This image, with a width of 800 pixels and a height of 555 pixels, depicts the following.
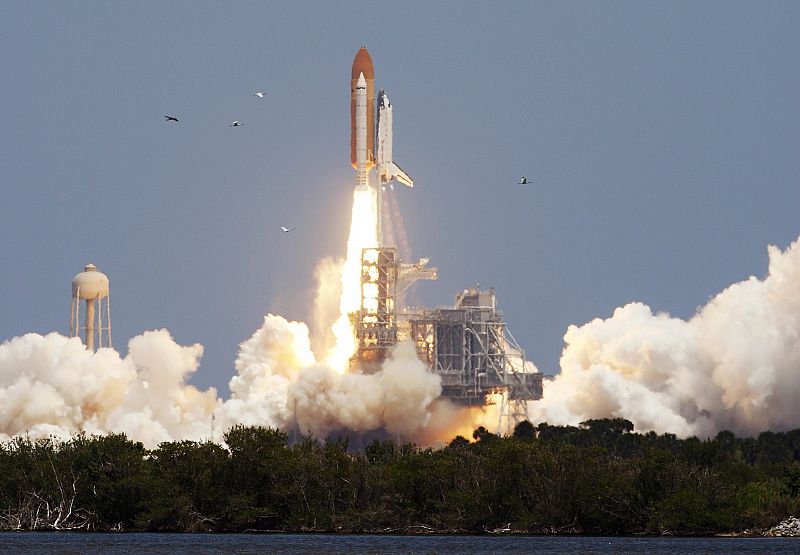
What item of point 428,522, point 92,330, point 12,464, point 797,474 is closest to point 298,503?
point 428,522

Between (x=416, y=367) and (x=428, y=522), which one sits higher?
(x=416, y=367)

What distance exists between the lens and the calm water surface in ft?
291

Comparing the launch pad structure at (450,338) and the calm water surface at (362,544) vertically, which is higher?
the launch pad structure at (450,338)

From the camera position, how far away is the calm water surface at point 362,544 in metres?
88.7

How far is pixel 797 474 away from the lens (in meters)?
96.2

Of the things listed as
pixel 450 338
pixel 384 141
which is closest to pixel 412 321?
pixel 450 338

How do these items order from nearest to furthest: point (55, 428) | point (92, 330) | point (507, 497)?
point (507, 497)
point (55, 428)
point (92, 330)

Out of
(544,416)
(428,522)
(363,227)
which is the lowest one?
(428,522)

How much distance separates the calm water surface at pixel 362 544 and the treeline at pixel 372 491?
2.34 feet

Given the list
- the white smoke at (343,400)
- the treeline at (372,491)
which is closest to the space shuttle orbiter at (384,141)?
the white smoke at (343,400)

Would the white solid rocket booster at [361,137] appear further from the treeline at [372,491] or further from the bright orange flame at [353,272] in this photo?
the treeline at [372,491]

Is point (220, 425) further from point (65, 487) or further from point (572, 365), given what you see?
point (65, 487)

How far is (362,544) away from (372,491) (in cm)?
408

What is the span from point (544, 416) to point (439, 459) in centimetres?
3391
